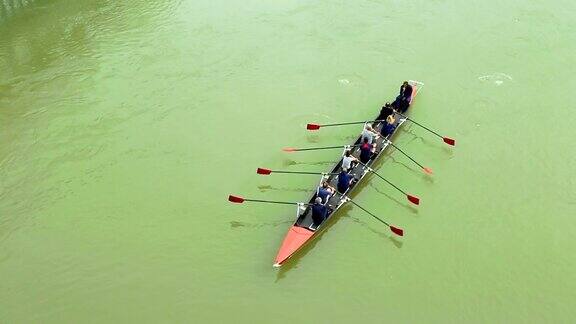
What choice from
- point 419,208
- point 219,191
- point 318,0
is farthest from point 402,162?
point 318,0

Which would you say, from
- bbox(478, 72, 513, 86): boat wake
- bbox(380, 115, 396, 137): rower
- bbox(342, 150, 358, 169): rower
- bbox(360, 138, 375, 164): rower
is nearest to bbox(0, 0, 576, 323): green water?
bbox(478, 72, 513, 86): boat wake

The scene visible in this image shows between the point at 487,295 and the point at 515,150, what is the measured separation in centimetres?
413

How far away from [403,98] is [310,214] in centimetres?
419

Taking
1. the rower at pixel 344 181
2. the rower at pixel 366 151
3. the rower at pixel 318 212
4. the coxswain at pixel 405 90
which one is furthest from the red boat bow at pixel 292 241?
the coxswain at pixel 405 90

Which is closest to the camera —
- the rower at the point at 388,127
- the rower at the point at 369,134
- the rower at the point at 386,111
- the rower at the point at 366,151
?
the rower at the point at 366,151

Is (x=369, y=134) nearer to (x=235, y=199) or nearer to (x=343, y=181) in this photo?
(x=343, y=181)

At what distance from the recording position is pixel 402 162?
→ 11867mm

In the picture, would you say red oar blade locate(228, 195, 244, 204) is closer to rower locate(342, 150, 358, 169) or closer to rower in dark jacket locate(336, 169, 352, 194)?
rower in dark jacket locate(336, 169, 352, 194)

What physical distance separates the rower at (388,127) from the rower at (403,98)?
74cm

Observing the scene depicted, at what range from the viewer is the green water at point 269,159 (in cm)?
941

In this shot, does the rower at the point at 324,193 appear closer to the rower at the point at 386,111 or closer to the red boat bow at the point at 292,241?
the red boat bow at the point at 292,241

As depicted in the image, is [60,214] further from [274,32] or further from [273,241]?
[274,32]

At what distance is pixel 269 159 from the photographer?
12.0 meters

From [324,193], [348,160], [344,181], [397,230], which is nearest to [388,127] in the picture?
[348,160]
